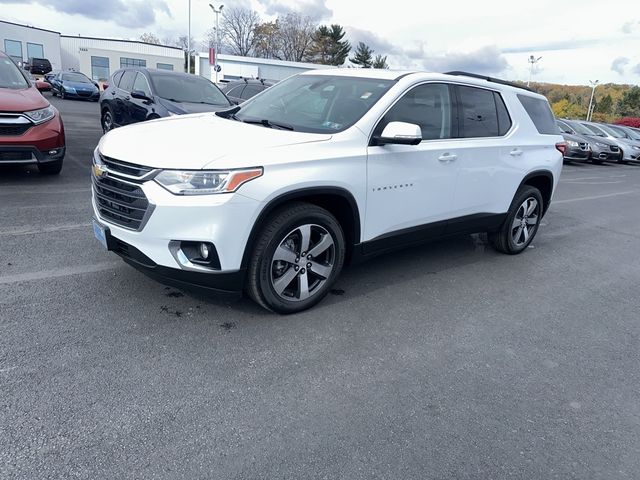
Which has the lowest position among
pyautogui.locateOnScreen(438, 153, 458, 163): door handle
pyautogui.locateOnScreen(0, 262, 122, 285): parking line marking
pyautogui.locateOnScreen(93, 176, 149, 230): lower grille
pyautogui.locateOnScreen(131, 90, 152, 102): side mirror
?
pyautogui.locateOnScreen(0, 262, 122, 285): parking line marking

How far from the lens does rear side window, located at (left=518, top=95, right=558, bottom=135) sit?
17.8 ft

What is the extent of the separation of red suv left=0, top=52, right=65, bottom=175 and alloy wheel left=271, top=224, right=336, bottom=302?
468 cm

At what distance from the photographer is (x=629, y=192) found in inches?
478

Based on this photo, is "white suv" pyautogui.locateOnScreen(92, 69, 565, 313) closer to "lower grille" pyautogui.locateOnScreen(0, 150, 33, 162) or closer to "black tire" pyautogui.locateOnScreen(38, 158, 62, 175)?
"lower grille" pyautogui.locateOnScreen(0, 150, 33, 162)

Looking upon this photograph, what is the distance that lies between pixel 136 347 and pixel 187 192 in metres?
1.04

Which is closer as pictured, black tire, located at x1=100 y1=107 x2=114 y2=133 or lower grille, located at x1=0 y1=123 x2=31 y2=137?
lower grille, located at x1=0 y1=123 x2=31 y2=137

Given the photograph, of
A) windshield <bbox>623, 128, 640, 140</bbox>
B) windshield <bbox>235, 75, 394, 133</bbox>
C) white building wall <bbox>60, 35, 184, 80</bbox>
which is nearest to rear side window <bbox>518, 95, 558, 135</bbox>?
windshield <bbox>235, 75, 394, 133</bbox>

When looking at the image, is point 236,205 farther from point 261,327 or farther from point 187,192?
point 261,327

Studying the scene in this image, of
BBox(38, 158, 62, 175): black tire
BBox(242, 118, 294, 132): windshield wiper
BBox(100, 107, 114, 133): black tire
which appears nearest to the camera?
BBox(242, 118, 294, 132): windshield wiper

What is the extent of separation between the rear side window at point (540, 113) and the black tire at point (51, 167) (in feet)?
20.4

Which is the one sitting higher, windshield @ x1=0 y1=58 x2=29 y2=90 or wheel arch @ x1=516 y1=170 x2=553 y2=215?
windshield @ x1=0 y1=58 x2=29 y2=90

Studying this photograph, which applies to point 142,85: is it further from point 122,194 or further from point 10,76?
point 122,194

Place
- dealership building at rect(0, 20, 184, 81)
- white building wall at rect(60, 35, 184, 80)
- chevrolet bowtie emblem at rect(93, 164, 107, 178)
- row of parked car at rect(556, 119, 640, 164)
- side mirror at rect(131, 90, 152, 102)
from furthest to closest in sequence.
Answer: white building wall at rect(60, 35, 184, 80)
dealership building at rect(0, 20, 184, 81)
row of parked car at rect(556, 119, 640, 164)
side mirror at rect(131, 90, 152, 102)
chevrolet bowtie emblem at rect(93, 164, 107, 178)

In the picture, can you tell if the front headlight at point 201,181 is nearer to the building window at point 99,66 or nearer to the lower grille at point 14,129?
the lower grille at point 14,129
